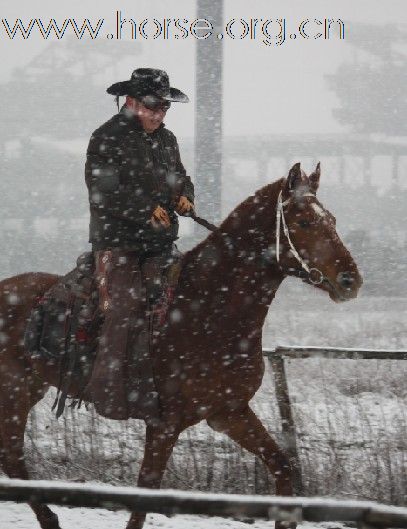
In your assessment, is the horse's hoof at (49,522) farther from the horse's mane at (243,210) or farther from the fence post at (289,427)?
the horse's mane at (243,210)

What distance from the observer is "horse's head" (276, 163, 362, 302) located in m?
3.58

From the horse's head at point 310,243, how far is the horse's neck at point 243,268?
0.34ft

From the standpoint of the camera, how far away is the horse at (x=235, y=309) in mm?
3719

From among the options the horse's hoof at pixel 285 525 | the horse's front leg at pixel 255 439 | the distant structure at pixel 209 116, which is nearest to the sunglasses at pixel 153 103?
the horse's front leg at pixel 255 439

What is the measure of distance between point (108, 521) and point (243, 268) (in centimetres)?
216

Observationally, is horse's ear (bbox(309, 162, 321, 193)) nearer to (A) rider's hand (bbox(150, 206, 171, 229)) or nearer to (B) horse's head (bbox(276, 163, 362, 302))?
(B) horse's head (bbox(276, 163, 362, 302))

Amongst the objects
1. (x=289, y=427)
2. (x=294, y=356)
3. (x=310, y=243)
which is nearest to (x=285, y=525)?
(x=289, y=427)

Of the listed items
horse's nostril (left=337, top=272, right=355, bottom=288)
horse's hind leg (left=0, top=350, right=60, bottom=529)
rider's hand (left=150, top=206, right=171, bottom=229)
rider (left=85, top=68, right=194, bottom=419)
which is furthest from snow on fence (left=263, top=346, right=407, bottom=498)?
horse's hind leg (left=0, top=350, right=60, bottom=529)

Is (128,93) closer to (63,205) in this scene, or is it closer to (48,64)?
(63,205)

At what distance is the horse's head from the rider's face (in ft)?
3.10

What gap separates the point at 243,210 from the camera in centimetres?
398

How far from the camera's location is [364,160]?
1454 inches

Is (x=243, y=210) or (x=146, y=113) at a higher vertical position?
(x=146, y=113)

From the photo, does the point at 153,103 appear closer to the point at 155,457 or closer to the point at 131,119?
the point at 131,119
